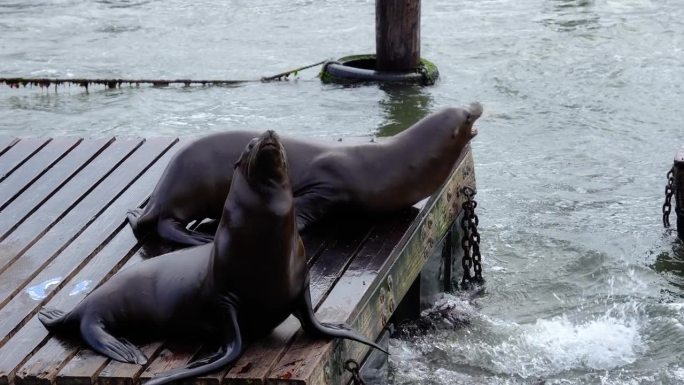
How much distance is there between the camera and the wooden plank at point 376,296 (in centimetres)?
354

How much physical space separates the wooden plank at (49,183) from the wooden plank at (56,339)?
41cm

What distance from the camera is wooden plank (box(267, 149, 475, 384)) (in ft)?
11.6

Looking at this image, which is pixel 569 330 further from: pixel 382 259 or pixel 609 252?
pixel 382 259

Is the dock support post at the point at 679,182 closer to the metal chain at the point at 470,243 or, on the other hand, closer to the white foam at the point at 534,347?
the white foam at the point at 534,347

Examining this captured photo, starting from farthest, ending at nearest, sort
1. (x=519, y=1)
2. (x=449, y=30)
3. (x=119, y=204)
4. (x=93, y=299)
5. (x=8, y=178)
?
1. (x=519, y=1)
2. (x=449, y=30)
3. (x=8, y=178)
4. (x=119, y=204)
5. (x=93, y=299)

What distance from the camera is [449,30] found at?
12180mm

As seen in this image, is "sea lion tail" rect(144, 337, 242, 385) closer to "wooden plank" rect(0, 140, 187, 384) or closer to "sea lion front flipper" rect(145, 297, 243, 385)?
"sea lion front flipper" rect(145, 297, 243, 385)

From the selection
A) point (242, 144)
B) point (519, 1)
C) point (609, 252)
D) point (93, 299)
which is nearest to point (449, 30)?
point (519, 1)

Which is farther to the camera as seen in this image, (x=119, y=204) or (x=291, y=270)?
(x=119, y=204)

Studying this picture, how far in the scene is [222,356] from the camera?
11.5 ft

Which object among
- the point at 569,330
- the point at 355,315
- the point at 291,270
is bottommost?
the point at 569,330

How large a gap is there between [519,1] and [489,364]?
9092mm

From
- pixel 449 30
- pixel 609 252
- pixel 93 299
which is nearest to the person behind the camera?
pixel 93 299

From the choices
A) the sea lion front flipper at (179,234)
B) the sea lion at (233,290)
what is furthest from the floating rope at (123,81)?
the sea lion at (233,290)
